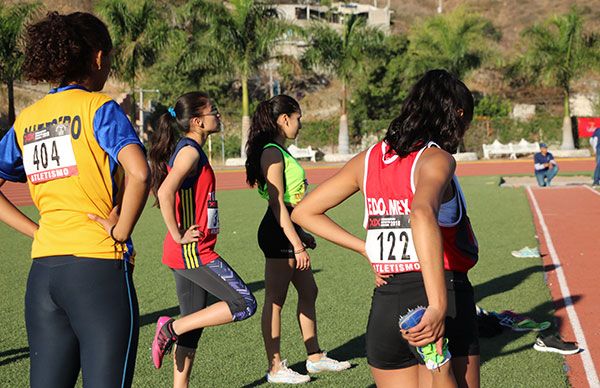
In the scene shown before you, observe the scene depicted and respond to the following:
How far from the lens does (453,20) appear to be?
165 ft

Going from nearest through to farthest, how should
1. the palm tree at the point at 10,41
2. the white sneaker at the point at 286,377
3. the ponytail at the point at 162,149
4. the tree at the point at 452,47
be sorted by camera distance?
the ponytail at the point at 162,149, the white sneaker at the point at 286,377, the palm tree at the point at 10,41, the tree at the point at 452,47

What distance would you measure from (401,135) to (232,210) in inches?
670

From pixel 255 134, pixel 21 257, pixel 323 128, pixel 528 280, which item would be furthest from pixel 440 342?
pixel 323 128

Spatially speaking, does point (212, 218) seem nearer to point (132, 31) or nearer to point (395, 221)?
point (395, 221)

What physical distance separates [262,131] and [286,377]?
1815 mm

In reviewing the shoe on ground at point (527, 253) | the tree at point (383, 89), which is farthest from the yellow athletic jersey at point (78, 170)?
the tree at point (383, 89)

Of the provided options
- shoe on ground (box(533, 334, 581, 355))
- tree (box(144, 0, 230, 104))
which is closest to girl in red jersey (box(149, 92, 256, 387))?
shoe on ground (box(533, 334, 581, 355))

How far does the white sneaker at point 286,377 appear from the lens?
20.2 ft

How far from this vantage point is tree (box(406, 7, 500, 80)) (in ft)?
160

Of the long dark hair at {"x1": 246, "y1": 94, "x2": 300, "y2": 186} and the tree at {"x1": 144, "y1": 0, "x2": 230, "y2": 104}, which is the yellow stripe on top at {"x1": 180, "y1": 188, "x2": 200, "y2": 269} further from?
the tree at {"x1": 144, "y1": 0, "x2": 230, "y2": 104}

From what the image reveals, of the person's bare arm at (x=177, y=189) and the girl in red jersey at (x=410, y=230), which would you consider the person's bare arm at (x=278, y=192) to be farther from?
the girl in red jersey at (x=410, y=230)

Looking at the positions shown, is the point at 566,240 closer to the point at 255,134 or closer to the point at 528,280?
the point at 528,280

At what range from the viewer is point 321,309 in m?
8.68

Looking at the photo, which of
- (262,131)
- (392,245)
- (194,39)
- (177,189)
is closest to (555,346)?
(262,131)
